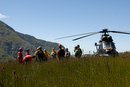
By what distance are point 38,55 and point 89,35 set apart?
130 inches

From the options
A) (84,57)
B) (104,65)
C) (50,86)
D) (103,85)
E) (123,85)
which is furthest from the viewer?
(84,57)

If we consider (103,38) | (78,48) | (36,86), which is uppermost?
(103,38)

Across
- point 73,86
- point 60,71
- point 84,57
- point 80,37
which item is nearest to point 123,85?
point 73,86

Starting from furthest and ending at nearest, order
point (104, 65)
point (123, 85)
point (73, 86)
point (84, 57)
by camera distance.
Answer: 1. point (84, 57)
2. point (104, 65)
3. point (73, 86)
4. point (123, 85)

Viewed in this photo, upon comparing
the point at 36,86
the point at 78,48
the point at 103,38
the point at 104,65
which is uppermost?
the point at 103,38

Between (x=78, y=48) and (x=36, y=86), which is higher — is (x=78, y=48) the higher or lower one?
the higher one

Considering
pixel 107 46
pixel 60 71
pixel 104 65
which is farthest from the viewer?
pixel 107 46

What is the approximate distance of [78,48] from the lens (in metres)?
10.3

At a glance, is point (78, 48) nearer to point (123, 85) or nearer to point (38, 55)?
point (38, 55)

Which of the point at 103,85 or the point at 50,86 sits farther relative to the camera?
the point at 50,86

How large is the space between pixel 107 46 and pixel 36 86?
295 inches

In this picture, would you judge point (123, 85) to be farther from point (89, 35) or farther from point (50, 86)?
point (89, 35)

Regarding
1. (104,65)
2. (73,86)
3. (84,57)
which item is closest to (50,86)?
(73,86)

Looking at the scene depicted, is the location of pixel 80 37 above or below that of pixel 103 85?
above
